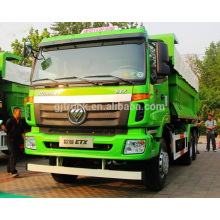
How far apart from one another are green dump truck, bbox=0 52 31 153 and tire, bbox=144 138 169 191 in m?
5.00

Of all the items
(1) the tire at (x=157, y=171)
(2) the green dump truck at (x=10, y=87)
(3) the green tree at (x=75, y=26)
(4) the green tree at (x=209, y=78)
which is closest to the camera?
(1) the tire at (x=157, y=171)

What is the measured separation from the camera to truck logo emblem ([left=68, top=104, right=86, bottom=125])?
4.64 metres

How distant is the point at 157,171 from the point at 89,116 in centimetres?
165

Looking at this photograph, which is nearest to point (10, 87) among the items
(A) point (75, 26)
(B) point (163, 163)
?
(B) point (163, 163)

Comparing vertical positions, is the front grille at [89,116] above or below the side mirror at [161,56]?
below

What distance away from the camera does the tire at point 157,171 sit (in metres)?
4.98

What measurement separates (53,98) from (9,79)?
4530 mm

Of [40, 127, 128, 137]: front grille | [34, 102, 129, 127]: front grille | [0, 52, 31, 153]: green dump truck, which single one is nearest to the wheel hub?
[40, 127, 128, 137]: front grille

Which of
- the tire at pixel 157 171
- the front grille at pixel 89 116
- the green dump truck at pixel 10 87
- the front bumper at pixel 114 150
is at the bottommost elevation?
the tire at pixel 157 171

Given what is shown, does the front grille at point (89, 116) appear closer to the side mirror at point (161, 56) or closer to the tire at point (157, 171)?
the side mirror at point (161, 56)

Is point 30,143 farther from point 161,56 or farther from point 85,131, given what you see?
point 161,56

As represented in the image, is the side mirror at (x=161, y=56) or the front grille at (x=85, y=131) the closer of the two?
the front grille at (x=85, y=131)

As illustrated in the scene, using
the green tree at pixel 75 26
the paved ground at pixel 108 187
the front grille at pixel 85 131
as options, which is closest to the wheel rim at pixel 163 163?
the paved ground at pixel 108 187

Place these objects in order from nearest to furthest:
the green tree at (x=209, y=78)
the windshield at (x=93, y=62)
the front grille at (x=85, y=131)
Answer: the front grille at (x=85, y=131)
the windshield at (x=93, y=62)
the green tree at (x=209, y=78)
